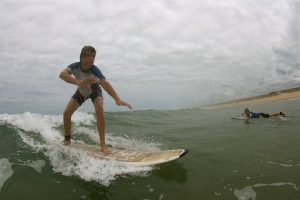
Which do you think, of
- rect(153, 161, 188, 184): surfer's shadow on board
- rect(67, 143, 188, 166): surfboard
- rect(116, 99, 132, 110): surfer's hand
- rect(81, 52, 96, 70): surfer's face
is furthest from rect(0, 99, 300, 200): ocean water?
rect(81, 52, 96, 70): surfer's face

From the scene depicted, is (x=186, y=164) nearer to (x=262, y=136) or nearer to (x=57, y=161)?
(x=57, y=161)

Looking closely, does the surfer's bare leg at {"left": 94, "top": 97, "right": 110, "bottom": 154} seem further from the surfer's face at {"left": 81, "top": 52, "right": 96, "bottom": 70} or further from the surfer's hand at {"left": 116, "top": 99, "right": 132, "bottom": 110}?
the surfer's face at {"left": 81, "top": 52, "right": 96, "bottom": 70}

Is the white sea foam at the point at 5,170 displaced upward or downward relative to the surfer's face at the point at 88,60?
downward

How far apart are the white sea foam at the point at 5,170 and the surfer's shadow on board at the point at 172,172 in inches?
120

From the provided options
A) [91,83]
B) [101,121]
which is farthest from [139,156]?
[91,83]

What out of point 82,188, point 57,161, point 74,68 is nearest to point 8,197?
point 82,188

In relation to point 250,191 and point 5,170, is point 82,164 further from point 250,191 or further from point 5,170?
point 250,191

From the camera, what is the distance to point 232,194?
16.3 feet

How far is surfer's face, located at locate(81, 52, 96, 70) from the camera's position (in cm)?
715

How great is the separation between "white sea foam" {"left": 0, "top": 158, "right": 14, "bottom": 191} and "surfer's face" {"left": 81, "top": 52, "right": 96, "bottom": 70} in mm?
2916

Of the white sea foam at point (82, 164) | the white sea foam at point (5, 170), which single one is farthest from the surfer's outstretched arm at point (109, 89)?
the white sea foam at point (5, 170)

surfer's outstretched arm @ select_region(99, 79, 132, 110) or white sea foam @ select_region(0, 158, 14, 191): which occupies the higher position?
surfer's outstretched arm @ select_region(99, 79, 132, 110)

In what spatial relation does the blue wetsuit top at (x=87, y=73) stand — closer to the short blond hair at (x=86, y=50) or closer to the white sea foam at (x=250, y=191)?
the short blond hair at (x=86, y=50)

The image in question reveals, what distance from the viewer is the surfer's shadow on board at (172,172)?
579cm
